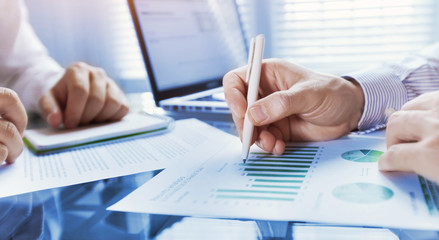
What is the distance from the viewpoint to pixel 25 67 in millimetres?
1044

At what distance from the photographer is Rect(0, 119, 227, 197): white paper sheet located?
0.48 metres

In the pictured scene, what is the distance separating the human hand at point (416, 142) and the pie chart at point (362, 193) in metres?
Result: 0.04

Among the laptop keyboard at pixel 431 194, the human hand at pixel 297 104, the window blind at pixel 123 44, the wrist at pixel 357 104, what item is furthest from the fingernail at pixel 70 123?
the window blind at pixel 123 44

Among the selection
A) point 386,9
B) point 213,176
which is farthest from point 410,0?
point 213,176

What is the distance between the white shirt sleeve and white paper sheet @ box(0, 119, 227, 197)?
0.32 metres

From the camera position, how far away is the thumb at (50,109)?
76 centimetres

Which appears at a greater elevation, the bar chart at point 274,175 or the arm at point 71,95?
the arm at point 71,95

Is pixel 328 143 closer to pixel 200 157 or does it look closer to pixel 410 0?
pixel 200 157

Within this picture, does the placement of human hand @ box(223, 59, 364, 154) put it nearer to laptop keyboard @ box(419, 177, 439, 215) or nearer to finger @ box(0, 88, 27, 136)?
laptop keyboard @ box(419, 177, 439, 215)

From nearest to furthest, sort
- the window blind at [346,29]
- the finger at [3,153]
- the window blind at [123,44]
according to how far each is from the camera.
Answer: the finger at [3,153]
the window blind at [346,29]
the window blind at [123,44]

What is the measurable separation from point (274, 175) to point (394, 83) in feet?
1.38

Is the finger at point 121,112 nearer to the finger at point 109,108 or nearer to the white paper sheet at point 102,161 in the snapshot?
the finger at point 109,108

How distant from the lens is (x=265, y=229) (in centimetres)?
32

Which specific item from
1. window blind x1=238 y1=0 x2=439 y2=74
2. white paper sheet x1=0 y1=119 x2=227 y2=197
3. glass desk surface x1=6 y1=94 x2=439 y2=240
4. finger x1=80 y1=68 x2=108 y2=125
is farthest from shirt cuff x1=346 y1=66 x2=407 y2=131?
window blind x1=238 y1=0 x2=439 y2=74
